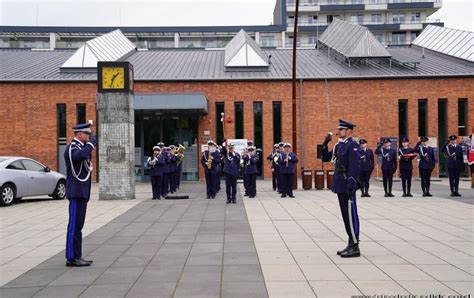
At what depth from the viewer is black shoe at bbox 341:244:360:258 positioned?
26.7 feet

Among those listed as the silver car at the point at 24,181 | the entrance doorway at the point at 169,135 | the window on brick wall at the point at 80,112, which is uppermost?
the window on brick wall at the point at 80,112

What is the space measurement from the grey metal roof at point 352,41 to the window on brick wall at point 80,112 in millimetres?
17227

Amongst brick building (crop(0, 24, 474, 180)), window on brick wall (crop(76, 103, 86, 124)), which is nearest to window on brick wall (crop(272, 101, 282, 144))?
brick building (crop(0, 24, 474, 180))

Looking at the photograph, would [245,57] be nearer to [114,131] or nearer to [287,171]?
[287,171]

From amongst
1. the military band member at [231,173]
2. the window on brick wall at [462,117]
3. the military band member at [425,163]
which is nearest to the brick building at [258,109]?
the window on brick wall at [462,117]

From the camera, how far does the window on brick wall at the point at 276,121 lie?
31.9 metres

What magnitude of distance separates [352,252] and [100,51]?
1219 inches

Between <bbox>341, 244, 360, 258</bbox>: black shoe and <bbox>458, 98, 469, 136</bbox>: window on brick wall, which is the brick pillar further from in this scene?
<bbox>458, 98, 469, 136</bbox>: window on brick wall

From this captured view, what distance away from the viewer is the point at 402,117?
105 feet

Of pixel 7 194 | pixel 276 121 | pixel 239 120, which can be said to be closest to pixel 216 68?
pixel 239 120

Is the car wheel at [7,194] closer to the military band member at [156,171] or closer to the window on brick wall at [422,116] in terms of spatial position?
the military band member at [156,171]

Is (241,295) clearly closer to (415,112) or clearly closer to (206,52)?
(415,112)

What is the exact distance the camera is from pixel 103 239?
10.2 metres

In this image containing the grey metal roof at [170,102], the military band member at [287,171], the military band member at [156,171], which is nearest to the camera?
the military band member at [156,171]
